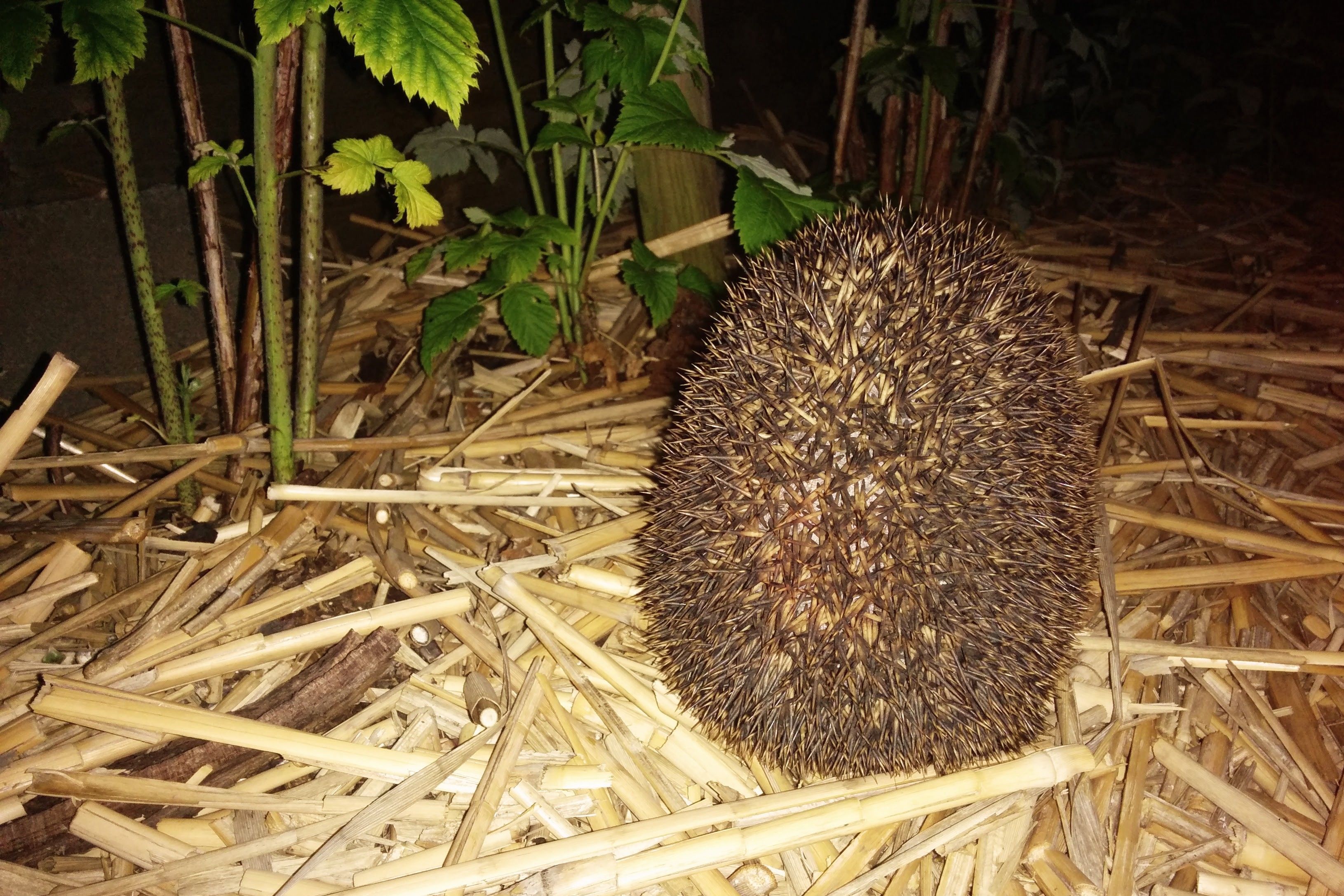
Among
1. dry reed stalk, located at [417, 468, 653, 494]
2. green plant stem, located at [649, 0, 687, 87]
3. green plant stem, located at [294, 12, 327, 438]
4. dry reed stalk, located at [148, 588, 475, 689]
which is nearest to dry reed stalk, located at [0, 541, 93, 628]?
dry reed stalk, located at [148, 588, 475, 689]

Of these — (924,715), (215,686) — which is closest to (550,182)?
(215,686)

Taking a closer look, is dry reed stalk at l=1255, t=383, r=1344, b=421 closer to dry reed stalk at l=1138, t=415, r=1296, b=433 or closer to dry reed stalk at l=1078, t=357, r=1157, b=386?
dry reed stalk at l=1138, t=415, r=1296, b=433

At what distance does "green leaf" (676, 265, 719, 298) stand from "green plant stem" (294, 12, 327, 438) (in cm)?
159

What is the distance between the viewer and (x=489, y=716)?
2.86 m

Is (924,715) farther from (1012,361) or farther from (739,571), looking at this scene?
(1012,361)

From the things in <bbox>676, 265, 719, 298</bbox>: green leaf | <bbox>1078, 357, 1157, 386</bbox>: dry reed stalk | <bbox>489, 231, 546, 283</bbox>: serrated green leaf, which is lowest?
<bbox>1078, 357, 1157, 386</bbox>: dry reed stalk

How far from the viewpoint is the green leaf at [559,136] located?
10.9 feet

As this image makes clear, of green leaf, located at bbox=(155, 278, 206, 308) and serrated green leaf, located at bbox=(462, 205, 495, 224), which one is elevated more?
serrated green leaf, located at bbox=(462, 205, 495, 224)

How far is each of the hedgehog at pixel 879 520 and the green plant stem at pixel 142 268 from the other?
6.96 ft

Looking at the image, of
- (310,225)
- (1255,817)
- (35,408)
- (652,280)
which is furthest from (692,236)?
(1255,817)

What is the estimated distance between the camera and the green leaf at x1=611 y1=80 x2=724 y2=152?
298cm

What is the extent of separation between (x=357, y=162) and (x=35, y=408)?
1.28 metres

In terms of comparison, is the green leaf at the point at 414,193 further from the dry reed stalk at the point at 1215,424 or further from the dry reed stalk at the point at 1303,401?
the dry reed stalk at the point at 1303,401

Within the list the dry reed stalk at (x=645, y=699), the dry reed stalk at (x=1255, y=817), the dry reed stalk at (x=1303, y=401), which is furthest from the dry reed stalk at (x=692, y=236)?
the dry reed stalk at (x=1255, y=817)
